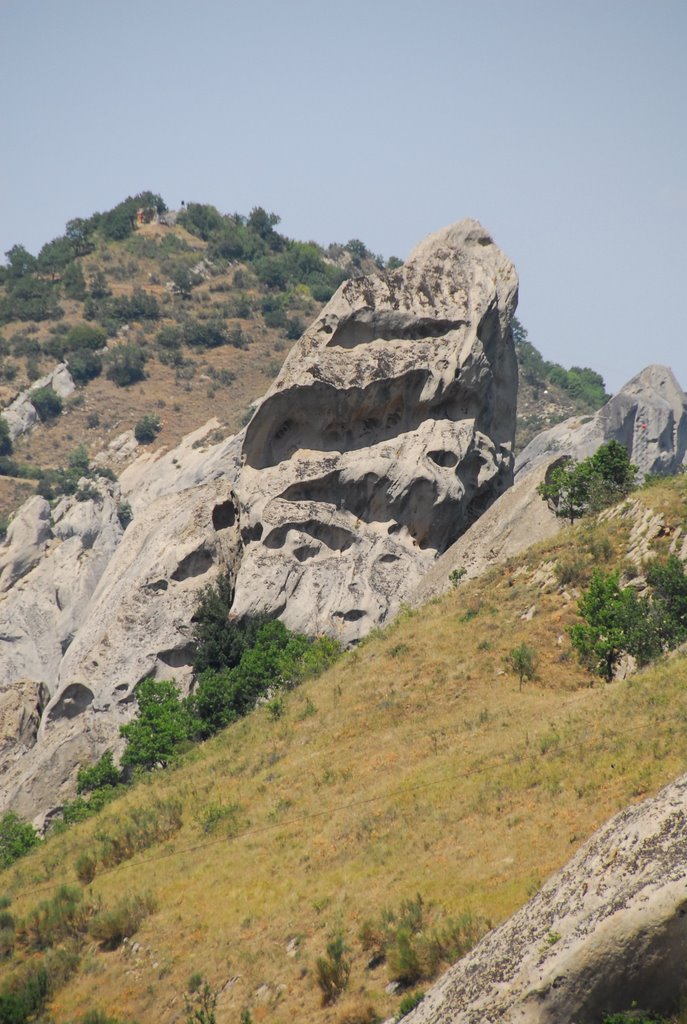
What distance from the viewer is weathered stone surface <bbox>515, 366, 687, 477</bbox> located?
303 feet

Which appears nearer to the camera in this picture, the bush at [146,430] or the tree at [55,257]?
the bush at [146,430]

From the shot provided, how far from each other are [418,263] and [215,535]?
587 inches

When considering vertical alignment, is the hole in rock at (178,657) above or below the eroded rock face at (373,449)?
below

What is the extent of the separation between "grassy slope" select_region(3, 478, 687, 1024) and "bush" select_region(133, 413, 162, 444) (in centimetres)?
7387

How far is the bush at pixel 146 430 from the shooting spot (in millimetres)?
108062

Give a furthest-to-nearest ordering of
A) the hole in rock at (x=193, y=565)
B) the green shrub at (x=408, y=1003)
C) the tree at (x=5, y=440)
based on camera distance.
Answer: the tree at (x=5, y=440), the hole in rock at (x=193, y=565), the green shrub at (x=408, y=1003)

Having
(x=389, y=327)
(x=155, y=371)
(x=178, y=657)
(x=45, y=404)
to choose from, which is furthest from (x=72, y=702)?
(x=155, y=371)

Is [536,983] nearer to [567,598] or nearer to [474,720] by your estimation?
[474,720]

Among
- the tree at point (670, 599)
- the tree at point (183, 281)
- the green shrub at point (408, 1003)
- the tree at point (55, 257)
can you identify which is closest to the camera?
the green shrub at point (408, 1003)

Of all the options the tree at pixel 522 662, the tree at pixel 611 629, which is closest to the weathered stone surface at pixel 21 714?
the tree at pixel 522 662

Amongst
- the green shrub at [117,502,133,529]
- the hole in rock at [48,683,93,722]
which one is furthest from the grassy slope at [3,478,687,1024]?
the green shrub at [117,502,133,529]

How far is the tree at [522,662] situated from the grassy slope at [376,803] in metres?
0.27

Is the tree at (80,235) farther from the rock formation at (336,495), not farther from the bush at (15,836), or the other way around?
the bush at (15,836)

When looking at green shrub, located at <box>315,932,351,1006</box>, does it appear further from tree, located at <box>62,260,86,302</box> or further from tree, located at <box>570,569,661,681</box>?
tree, located at <box>62,260,86,302</box>
